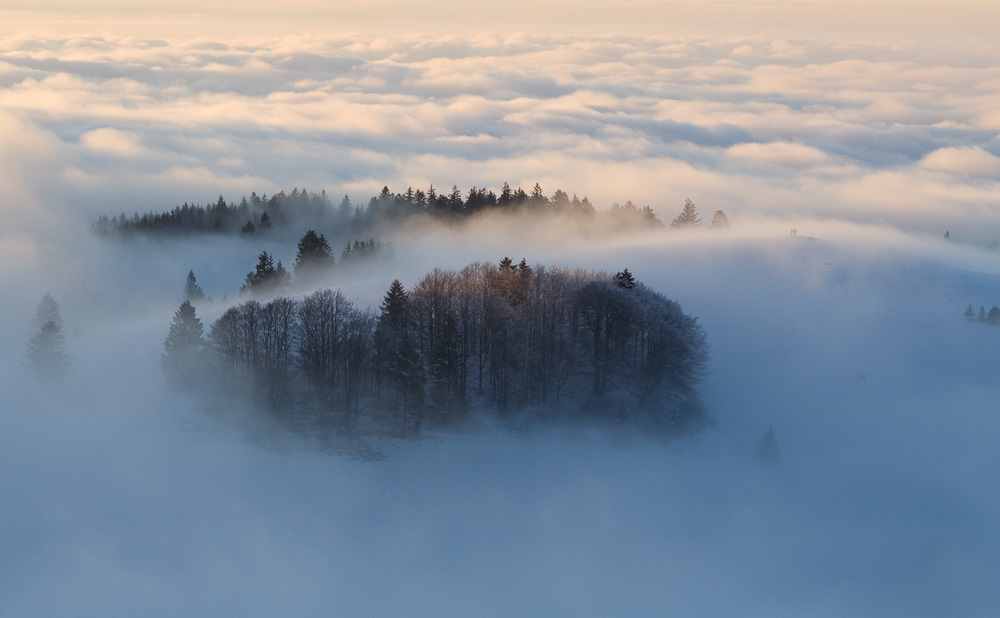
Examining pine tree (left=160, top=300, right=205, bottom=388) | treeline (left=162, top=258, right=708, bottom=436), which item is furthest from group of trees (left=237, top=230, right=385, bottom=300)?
treeline (left=162, top=258, right=708, bottom=436)

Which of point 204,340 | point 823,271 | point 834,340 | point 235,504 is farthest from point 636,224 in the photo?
point 235,504

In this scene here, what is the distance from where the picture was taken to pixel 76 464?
63.8m

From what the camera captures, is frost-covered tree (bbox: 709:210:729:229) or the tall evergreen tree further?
frost-covered tree (bbox: 709:210:729:229)

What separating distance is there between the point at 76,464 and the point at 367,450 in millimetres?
18147

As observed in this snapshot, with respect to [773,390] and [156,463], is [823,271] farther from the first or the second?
[156,463]

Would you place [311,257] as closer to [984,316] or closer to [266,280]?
[266,280]

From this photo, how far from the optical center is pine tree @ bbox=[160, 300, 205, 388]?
70875mm

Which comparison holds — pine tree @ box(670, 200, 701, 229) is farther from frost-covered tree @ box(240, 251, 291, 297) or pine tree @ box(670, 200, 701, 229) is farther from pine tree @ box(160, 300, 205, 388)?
pine tree @ box(160, 300, 205, 388)

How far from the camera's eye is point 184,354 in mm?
71312

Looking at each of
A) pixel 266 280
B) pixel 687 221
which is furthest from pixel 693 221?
pixel 266 280

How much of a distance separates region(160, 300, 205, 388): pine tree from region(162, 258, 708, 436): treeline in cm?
8

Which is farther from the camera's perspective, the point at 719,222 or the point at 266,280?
the point at 719,222

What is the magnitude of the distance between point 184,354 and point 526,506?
86.3ft

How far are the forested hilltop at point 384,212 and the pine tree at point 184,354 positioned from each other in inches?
2780
